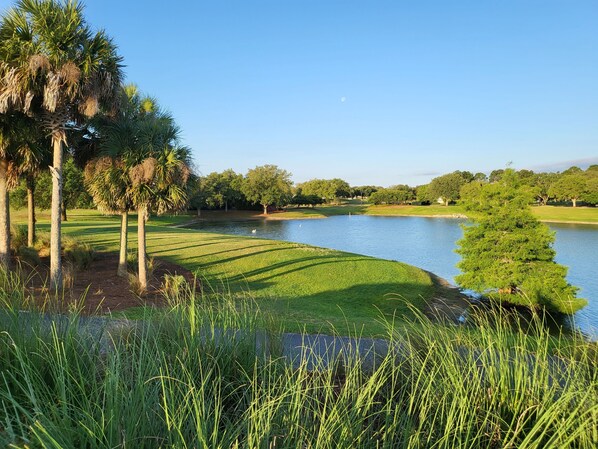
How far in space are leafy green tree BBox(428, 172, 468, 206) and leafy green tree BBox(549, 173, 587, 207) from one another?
24421 millimetres

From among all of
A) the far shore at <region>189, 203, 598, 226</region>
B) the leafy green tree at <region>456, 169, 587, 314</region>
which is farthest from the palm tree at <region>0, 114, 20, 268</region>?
the far shore at <region>189, 203, 598, 226</region>

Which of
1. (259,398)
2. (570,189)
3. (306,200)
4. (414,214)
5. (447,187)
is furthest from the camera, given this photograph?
(447,187)

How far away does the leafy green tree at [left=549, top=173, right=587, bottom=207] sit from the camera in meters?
71.2

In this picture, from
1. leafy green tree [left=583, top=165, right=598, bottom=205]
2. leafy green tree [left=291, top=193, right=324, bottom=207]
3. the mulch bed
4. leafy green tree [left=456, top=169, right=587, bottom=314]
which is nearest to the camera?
the mulch bed

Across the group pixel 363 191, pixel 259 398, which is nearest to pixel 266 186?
pixel 259 398

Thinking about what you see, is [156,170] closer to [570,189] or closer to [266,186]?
[266,186]

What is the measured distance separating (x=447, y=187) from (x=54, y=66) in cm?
10230

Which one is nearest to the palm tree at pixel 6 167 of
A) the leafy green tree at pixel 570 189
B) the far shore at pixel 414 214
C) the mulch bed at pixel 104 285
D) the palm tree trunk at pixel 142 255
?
the mulch bed at pixel 104 285

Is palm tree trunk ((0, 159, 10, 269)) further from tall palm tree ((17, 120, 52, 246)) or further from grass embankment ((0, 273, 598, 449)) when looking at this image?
grass embankment ((0, 273, 598, 449))

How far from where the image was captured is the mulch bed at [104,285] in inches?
343

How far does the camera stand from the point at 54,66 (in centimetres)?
893

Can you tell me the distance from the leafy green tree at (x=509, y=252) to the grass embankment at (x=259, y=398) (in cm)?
1503

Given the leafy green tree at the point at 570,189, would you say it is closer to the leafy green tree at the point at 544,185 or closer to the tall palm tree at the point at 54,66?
the leafy green tree at the point at 544,185

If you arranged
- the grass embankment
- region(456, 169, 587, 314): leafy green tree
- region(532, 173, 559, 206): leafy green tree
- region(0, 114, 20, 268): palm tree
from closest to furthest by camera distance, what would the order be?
the grass embankment → region(0, 114, 20, 268): palm tree → region(456, 169, 587, 314): leafy green tree → region(532, 173, 559, 206): leafy green tree
